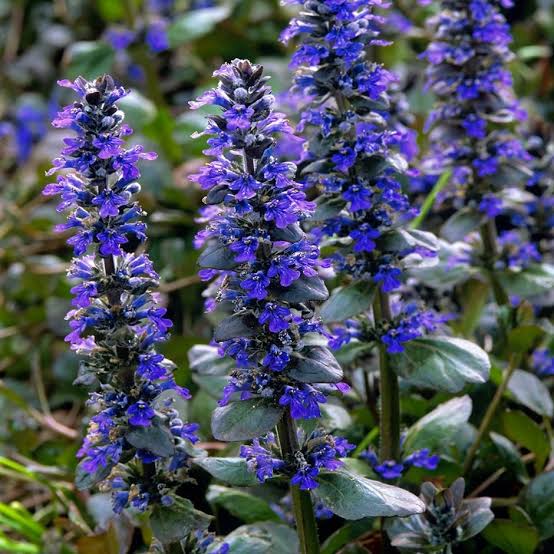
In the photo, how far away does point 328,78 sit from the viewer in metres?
2.49

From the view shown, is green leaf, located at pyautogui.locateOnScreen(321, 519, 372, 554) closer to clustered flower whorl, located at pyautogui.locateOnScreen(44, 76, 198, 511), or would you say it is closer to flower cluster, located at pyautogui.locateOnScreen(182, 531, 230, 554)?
flower cluster, located at pyautogui.locateOnScreen(182, 531, 230, 554)

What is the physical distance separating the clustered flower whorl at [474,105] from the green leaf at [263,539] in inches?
56.0

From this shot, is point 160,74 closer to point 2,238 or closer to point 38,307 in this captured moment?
point 2,238

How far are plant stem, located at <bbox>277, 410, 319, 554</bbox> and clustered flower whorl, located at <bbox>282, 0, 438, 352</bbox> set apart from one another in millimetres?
476

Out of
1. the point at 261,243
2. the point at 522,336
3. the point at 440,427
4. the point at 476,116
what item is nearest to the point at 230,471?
the point at 261,243

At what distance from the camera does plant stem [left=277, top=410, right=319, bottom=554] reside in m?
2.33

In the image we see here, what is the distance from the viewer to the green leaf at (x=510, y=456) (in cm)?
291

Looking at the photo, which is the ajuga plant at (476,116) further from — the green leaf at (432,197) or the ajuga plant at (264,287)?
the ajuga plant at (264,287)

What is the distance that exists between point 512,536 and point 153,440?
1134 mm

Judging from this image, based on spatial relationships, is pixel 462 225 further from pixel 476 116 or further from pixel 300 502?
pixel 300 502

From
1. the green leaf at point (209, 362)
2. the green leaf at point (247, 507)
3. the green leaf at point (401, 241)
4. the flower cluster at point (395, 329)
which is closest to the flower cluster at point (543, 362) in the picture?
the flower cluster at point (395, 329)

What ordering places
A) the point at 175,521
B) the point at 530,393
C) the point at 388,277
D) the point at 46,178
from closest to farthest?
the point at 175,521
the point at 388,277
the point at 530,393
the point at 46,178

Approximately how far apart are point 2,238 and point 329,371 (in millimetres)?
3595

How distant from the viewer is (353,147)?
2.50m
